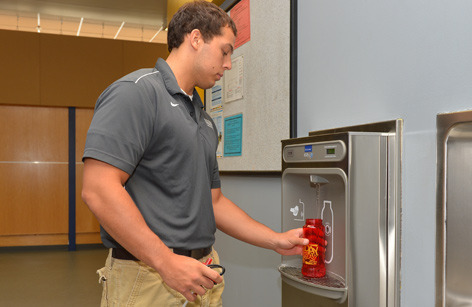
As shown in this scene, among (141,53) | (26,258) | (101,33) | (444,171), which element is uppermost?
(101,33)

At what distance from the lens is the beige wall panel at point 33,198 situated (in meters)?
5.99

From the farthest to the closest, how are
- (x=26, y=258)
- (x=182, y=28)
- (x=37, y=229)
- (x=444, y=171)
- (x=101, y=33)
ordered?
(x=101, y=33), (x=37, y=229), (x=26, y=258), (x=182, y=28), (x=444, y=171)

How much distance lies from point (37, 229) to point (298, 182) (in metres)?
5.56

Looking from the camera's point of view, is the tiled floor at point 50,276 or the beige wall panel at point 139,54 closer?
the tiled floor at point 50,276

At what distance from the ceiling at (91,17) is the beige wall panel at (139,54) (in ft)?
1.41

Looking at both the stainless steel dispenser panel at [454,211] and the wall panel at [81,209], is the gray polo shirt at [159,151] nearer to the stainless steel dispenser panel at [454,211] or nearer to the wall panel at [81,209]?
the stainless steel dispenser panel at [454,211]

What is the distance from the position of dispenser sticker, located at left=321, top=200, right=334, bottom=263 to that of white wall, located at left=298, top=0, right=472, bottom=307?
0.69 feet

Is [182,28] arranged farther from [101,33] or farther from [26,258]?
[101,33]

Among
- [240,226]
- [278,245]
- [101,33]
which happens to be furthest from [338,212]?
[101,33]

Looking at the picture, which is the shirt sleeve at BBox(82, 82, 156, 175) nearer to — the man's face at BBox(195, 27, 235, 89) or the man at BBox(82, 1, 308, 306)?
the man at BBox(82, 1, 308, 306)

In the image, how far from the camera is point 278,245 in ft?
4.90

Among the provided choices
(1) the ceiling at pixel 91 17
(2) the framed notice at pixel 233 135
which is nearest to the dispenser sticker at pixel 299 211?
(2) the framed notice at pixel 233 135

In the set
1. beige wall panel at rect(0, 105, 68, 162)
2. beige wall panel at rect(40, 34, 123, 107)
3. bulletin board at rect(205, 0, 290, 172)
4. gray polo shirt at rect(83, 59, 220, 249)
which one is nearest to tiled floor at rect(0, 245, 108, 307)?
beige wall panel at rect(0, 105, 68, 162)

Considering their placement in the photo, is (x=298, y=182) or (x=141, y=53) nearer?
(x=298, y=182)
